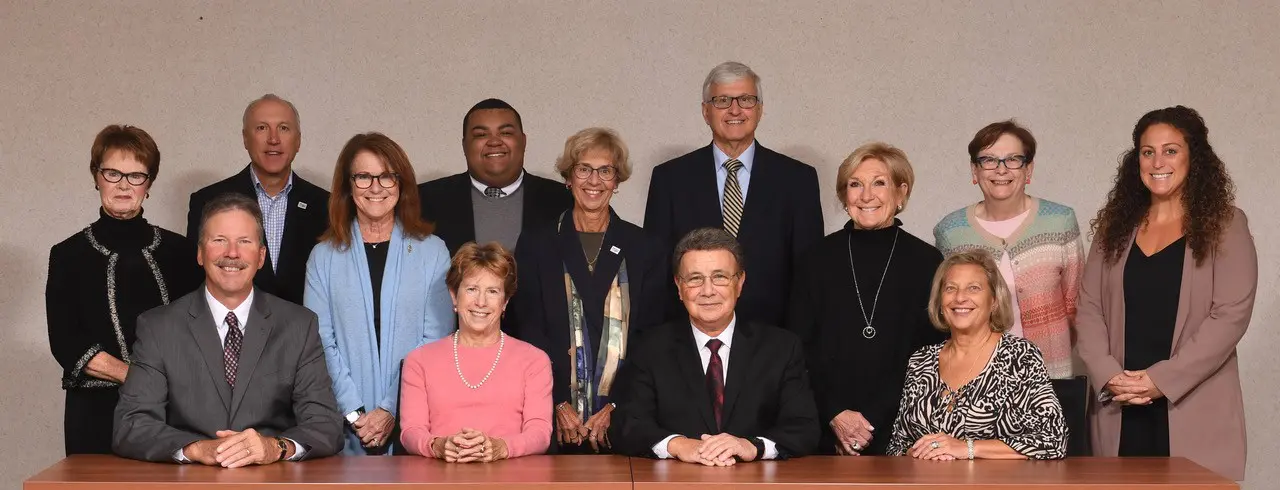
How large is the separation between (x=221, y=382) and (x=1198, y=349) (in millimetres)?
2763

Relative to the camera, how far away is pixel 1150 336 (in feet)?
12.9

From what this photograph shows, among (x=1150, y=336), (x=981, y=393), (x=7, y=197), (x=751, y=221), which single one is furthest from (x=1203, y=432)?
(x=7, y=197)

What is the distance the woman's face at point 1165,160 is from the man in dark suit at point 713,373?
1264 millimetres

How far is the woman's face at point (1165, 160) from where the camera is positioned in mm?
3904

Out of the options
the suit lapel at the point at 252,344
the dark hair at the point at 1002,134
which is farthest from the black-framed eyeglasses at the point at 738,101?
the suit lapel at the point at 252,344

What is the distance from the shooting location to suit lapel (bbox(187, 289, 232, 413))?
11.1ft

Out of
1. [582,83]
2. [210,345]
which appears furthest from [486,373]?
[582,83]

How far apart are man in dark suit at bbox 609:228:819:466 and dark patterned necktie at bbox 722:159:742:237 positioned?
72 cm

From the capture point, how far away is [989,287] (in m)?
3.55

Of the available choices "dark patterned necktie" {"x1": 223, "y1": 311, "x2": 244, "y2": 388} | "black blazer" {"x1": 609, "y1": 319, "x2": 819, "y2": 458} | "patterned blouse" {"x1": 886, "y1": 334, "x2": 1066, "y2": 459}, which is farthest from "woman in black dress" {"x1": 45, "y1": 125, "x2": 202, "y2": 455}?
"patterned blouse" {"x1": 886, "y1": 334, "x2": 1066, "y2": 459}

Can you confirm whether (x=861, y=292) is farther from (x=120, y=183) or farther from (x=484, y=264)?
(x=120, y=183)

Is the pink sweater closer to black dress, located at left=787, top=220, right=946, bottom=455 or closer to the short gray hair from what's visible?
black dress, located at left=787, top=220, right=946, bottom=455

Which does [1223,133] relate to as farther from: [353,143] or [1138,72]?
[353,143]

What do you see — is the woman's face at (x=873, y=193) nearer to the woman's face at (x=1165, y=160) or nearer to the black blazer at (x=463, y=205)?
the woman's face at (x=1165, y=160)
